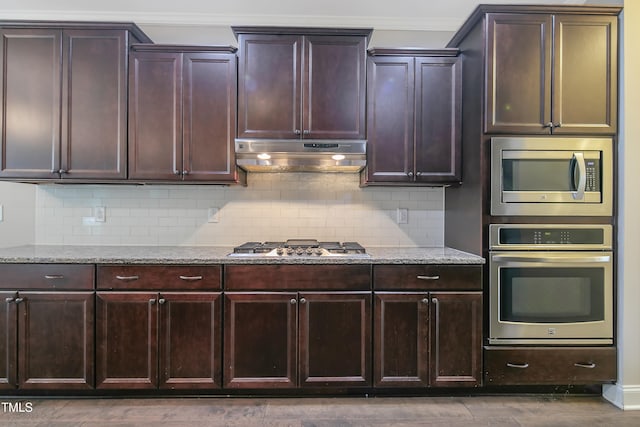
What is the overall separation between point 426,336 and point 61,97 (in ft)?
9.42

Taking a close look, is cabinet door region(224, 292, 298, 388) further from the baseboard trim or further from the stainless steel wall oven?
the baseboard trim

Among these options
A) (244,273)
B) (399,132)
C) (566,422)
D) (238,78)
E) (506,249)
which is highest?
(238,78)

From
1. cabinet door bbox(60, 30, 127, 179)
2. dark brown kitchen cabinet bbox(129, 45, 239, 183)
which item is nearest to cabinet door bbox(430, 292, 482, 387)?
dark brown kitchen cabinet bbox(129, 45, 239, 183)

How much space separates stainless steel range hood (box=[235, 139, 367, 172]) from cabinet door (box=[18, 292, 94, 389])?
1.31 metres

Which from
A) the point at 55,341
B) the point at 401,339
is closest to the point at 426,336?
the point at 401,339

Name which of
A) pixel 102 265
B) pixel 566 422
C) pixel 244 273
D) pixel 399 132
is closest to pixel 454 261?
pixel 399 132

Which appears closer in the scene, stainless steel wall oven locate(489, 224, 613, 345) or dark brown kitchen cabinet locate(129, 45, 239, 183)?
stainless steel wall oven locate(489, 224, 613, 345)

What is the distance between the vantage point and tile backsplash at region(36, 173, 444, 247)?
8.96 ft

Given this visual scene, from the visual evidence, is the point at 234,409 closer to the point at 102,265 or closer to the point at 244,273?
the point at 244,273

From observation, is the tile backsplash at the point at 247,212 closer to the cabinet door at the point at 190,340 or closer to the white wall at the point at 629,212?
the cabinet door at the point at 190,340

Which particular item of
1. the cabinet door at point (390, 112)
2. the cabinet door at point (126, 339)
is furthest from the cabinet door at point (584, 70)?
the cabinet door at point (126, 339)

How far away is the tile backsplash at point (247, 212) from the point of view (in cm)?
273

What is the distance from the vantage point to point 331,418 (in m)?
1.97

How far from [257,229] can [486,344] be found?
5.95 ft
